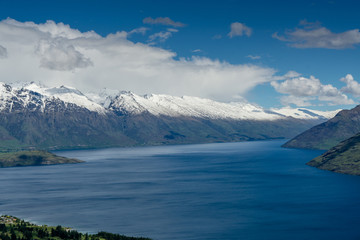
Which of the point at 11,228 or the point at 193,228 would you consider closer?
the point at 11,228

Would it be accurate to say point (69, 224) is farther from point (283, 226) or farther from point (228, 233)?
point (283, 226)

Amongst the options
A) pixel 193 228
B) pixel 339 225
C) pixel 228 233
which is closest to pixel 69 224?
pixel 193 228

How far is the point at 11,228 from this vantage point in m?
162

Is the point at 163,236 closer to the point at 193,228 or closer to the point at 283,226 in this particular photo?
the point at 193,228

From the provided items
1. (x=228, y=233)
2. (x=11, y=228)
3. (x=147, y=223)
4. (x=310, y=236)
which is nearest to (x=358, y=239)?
(x=310, y=236)

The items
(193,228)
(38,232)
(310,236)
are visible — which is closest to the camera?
(38,232)

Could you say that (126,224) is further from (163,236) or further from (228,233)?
(228,233)

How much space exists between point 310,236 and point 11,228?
122796mm

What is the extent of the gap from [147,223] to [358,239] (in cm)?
9396

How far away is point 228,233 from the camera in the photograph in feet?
584

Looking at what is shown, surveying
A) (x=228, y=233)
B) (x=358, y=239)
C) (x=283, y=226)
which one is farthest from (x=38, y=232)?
(x=358, y=239)

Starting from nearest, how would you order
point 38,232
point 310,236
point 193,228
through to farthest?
point 38,232 → point 310,236 → point 193,228

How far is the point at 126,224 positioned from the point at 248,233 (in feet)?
191

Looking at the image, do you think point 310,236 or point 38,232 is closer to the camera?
point 38,232
